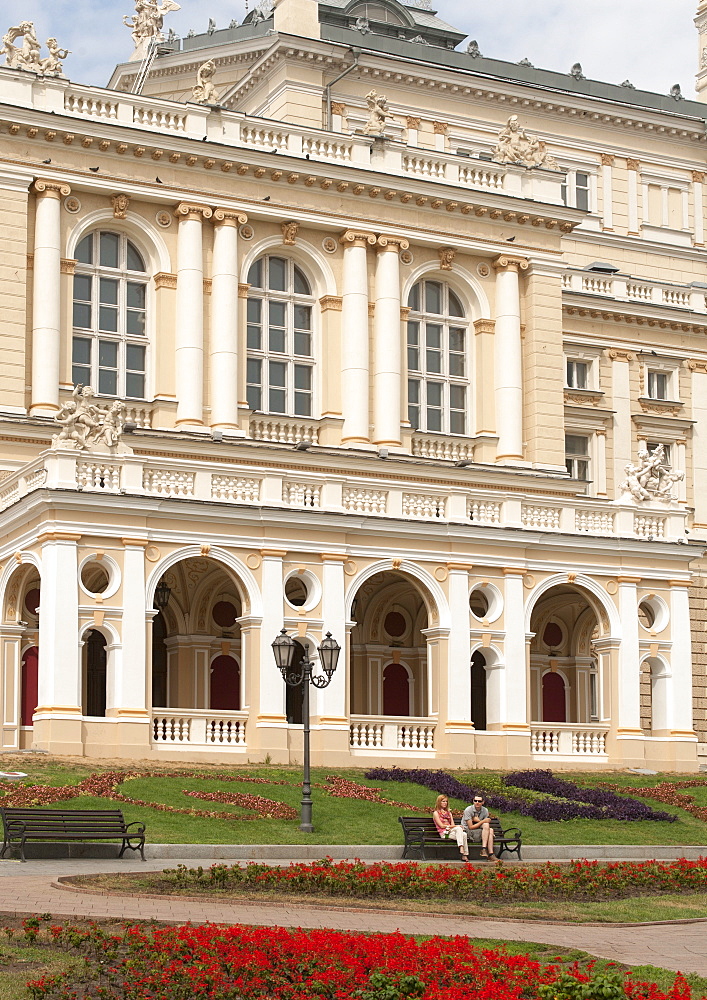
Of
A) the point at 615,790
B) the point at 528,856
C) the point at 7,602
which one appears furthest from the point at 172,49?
the point at 528,856

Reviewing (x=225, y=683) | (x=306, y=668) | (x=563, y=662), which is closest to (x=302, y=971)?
(x=306, y=668)

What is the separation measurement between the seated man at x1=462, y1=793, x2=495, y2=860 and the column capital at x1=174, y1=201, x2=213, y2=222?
29.6 metres

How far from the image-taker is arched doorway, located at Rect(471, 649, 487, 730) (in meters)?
51.8

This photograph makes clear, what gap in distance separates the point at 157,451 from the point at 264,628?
10.8 metres

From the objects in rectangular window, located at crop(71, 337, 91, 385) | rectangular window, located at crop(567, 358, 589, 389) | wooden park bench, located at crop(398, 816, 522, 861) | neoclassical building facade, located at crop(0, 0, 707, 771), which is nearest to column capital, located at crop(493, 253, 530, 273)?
neoclassical building facade, located at crop(0, 0, 707, 771)

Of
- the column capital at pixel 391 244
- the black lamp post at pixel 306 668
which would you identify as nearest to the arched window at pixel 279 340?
the column capital at pixel 391 244

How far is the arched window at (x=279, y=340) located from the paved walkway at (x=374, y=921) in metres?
34.7

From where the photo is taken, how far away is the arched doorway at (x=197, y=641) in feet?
165

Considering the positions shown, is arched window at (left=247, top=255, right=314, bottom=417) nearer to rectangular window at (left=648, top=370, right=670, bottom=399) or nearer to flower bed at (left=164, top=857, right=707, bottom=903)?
rectangular window at (left=648, top=370, right=670, bottom=399)

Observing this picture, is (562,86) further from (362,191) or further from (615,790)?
(615,790)

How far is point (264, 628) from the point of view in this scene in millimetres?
44312

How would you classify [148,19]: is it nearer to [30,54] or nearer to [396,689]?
[30,54]

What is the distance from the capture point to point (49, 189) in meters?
53.9

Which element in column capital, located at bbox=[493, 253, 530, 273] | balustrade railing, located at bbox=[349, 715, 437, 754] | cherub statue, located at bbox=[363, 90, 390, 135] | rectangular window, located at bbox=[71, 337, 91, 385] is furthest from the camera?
column capital, located at bbox=[493, 253, 530, 273]
